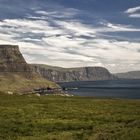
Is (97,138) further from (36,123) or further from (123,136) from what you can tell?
(36,123)

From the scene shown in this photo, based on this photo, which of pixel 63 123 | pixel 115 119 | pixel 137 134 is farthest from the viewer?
pixel 115 119

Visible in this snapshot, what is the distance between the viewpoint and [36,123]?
2365 inches

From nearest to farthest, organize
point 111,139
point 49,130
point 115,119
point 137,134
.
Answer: point 111,139, point 137,134, point 49,130, point 115,119

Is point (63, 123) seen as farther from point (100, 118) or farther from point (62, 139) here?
point (62, 139)

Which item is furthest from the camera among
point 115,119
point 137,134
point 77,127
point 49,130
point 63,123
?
point 115,119

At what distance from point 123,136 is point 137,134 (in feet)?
6.54

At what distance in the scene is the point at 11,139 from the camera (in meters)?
42.8

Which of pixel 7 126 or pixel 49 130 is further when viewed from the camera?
pixel 7 126

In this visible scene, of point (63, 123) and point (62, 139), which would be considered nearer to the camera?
point (62, 139)

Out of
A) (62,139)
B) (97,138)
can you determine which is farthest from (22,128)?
(97,138)

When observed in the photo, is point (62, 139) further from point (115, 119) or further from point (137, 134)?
point (115, 119)

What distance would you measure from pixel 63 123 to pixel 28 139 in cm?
1790

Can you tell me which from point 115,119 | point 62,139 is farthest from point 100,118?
point 62,139

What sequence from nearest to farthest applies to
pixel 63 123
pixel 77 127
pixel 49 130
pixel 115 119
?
1. pixel 49 130
2. pixel 77 127
3. pixel 63 123
4. pixel 115 119
